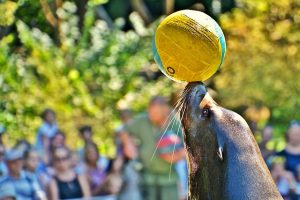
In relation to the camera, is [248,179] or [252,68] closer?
[248,179]

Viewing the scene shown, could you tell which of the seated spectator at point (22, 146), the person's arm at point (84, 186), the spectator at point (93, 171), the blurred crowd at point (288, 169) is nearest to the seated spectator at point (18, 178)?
the seated spectator at point (22, 146)

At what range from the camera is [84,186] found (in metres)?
12.0

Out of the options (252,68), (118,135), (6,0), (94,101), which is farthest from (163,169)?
(252,68)

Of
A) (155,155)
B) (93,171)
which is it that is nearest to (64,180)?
(93,171)

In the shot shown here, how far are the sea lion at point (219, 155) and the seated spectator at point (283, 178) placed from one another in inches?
255

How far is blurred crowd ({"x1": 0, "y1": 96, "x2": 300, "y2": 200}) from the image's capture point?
1138 cm

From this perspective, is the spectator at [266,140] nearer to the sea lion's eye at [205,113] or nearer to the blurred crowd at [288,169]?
the blurred crowd at [288,169]

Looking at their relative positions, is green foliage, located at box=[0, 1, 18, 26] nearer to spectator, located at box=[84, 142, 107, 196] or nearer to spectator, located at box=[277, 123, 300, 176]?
spectator, located at box=[84, 142, 107, 196]

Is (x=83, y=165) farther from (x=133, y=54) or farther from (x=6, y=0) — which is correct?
(x=133, y=54)

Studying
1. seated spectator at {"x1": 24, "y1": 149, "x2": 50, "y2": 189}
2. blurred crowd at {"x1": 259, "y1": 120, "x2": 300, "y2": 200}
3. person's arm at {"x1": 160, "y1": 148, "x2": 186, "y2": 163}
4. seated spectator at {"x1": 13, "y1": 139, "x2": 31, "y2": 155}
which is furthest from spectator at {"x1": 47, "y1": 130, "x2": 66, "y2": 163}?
blurred crowd at {"x1": 259, "y1": 120, "x2": 300, "y2": 200}

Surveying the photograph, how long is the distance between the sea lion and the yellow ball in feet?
0.60

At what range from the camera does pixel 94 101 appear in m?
16.8

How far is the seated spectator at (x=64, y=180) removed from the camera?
38.7 ft

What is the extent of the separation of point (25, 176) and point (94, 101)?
5418 millimetres
